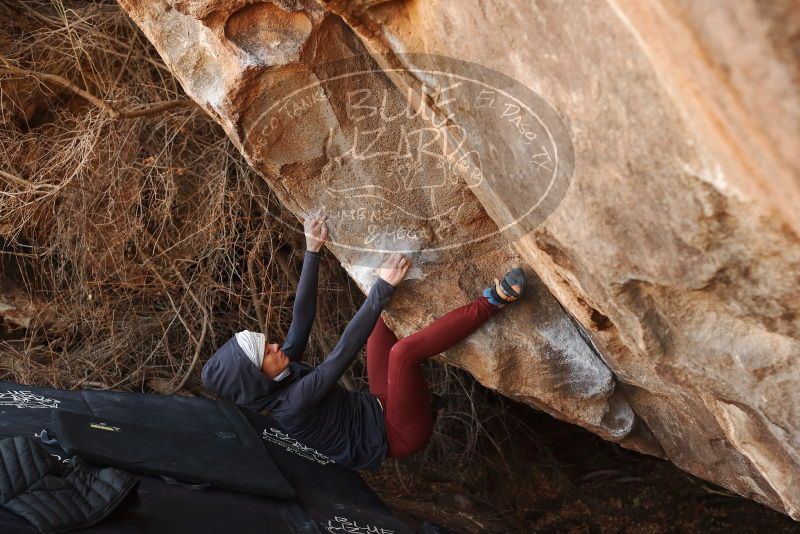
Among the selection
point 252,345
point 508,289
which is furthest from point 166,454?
point 508,289

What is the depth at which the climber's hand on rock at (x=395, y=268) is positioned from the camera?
2688mm

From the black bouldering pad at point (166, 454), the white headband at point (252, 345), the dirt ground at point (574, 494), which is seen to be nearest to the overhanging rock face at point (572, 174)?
the white headband at point (252, 345)

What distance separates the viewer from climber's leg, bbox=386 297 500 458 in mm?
2676

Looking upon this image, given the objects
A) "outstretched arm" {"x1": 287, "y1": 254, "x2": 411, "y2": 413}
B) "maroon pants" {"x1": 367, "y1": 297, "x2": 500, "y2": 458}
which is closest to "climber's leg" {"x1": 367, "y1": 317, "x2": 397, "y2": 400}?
"maroon pants" {"x1": 367, "y1": 297, "x2": 500, "y2": 458}

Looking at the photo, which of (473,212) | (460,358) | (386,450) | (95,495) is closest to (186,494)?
(95,495)

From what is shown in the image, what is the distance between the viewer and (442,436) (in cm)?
436

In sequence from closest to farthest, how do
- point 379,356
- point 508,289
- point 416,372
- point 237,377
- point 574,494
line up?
point 508,289, point 237,377, point 416,372, point 379,356, point 574,494

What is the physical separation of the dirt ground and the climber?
119 cm

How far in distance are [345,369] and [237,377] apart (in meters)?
0.35

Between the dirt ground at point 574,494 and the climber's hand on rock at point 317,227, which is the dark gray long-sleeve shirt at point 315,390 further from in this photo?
the dirt ground at point 574,494

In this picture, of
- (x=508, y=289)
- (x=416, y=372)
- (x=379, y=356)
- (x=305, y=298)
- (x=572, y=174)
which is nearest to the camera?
(x=572, y=174)

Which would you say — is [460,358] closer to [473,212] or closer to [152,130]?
[473,212]

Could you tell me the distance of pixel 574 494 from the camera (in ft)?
15.0

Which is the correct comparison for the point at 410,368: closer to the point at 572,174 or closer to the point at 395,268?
the point at 395,268
